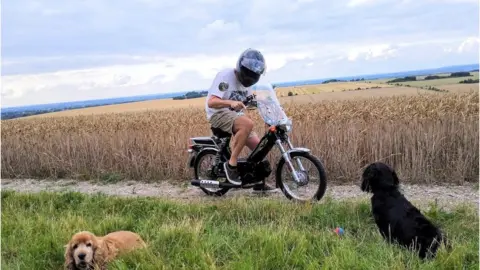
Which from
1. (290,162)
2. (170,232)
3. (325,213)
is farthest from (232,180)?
(170,232)

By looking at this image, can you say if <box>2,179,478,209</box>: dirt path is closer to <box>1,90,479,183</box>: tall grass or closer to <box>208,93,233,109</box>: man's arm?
<box>1,90,479,183</box>: tall grass

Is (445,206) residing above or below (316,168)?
below

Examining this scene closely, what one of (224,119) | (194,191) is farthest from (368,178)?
(194,191)

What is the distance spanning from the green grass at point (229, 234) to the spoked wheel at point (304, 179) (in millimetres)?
381

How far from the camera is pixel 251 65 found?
24.0 feet

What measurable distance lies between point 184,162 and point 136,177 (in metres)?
1.13

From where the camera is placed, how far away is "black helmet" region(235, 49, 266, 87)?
7.29 metres

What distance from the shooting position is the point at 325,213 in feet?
20.3

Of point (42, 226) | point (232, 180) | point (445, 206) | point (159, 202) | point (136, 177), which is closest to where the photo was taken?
point (42, 226)

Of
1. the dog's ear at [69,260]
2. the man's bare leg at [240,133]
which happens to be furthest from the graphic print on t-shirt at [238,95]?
the dog's ear at [69,260]

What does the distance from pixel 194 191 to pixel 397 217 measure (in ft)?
15.7

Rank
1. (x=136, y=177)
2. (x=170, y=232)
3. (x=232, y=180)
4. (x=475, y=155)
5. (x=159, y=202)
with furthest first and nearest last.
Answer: (x=136, y=177) → (x=475, y=155) → (x=232, y=180) → (x=159, y=202) → (x=170, y=232)

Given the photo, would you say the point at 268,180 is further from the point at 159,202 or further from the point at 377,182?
the point at 377,182

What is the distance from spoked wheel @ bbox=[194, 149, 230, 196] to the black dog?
3380 mm
